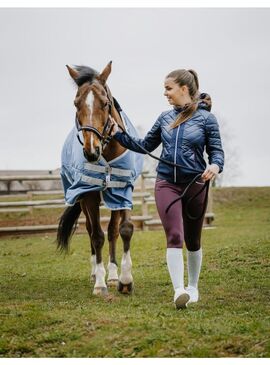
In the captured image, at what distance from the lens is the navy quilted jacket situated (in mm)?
5289

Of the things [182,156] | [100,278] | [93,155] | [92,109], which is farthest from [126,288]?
[92,109]

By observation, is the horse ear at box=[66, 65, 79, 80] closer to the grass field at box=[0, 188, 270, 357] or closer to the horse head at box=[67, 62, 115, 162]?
the horse head at box=[67, 62, 115, 162]

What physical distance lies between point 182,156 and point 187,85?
0.61 m

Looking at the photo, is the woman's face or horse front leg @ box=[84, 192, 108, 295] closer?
the woman's face

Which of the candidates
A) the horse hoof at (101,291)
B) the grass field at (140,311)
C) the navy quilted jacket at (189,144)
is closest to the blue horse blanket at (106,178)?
the horse hoof at (101,291)

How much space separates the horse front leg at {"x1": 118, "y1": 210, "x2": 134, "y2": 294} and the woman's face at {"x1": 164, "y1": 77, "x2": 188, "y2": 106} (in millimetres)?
1638

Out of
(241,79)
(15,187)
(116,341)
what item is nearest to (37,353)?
(116,341)

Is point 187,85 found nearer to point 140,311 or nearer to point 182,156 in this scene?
point 182,156

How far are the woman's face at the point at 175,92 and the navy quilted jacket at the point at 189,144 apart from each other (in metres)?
0.07

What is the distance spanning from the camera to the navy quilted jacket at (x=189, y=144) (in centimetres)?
529

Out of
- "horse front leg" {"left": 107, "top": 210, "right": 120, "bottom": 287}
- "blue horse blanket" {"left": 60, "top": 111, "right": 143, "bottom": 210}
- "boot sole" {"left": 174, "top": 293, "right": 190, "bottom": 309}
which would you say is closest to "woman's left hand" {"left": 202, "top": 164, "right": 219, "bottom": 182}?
"boot sole" {"left": 174, "top": 293, "right": 190, "bottom": 309}

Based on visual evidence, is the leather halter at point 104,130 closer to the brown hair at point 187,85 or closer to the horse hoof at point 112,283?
the brown hair at point 187,85

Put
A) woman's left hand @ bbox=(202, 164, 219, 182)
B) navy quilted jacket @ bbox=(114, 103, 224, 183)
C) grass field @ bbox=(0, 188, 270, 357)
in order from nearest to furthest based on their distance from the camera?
1. grass field @ bbox=(0, 188, 270, 357)
2. woman's left hand @ bbox=(202, 164, 219, 182)
3. navy quilted jacket @ bbox=(114, 103, 224, 183)
